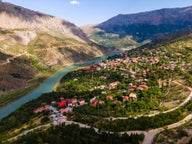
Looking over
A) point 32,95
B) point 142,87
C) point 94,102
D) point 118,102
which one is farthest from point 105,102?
point 32,95

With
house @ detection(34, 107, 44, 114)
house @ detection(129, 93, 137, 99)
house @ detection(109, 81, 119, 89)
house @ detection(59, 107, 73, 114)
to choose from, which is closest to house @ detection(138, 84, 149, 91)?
house @ detection(129, 93, 137, 99)

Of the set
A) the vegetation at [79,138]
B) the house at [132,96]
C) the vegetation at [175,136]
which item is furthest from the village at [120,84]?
the vegetation at [175,136]

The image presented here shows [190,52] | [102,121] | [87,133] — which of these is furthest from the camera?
[190,52]

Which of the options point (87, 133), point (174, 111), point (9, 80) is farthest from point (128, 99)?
point (9, 80)

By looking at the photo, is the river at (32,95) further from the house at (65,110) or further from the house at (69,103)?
the house at (65,110)

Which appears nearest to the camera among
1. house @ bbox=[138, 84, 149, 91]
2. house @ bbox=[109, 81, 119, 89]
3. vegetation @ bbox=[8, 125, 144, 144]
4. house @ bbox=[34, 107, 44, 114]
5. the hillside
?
vegetation @ bbox=[8, 125, 144, 144]

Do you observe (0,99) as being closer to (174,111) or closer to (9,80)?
(9,80)

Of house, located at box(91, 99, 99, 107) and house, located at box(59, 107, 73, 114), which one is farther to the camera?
house, located at box(91, 99, 99, 107)

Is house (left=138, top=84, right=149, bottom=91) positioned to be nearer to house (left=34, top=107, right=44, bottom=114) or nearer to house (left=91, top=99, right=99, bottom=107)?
house (left=91, top=99, right=99, bottom=107)

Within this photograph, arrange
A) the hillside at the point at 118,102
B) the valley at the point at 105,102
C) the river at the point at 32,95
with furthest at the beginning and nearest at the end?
the river at the point at 32,95 → the hillside at the point at 118,102 → the valley at the point at 105,102

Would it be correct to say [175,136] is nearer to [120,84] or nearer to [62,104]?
[62,104]

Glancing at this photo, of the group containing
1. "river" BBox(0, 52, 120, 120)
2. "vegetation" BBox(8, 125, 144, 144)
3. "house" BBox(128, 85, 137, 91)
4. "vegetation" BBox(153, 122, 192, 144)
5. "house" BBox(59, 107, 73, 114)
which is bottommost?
"river" BBox(0, 52, 120, 120)
